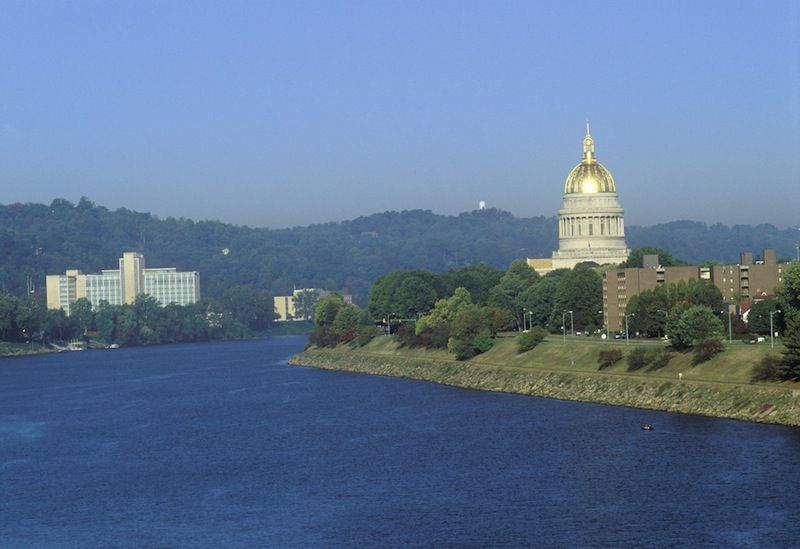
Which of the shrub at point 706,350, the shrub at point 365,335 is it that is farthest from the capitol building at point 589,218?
the shrub at point 706,350

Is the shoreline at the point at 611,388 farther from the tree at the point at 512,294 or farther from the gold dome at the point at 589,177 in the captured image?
the gold dome at the point at 589,177

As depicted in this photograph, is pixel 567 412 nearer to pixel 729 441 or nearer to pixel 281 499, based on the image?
pixel 729 441

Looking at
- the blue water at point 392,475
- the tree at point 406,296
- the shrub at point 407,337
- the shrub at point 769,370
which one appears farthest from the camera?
the tree at point 406,296

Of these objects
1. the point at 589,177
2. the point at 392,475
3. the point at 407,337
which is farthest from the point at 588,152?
the point at 392,475

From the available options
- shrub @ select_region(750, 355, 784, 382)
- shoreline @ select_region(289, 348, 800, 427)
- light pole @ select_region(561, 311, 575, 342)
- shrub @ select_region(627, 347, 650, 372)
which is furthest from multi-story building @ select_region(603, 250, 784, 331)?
shrub @ select_region(750, 355, 784, 382)

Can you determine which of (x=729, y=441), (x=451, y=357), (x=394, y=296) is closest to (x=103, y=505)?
(x=729, y=441)

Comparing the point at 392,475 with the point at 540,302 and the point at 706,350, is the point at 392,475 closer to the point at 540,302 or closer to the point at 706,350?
the point at 706,350
